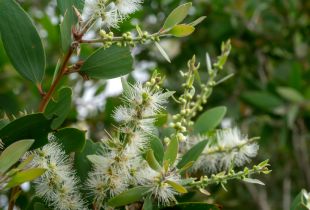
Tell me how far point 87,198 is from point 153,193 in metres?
0.21

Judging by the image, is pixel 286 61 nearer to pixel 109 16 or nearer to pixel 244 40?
pixel 244 40

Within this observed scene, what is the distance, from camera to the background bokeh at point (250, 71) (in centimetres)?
348

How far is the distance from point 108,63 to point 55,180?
36cm

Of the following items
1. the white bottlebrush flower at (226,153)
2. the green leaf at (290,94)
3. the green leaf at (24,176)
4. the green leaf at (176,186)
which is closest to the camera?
the green leaf at (24,176)

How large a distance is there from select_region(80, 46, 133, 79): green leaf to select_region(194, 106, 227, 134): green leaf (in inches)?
19.7

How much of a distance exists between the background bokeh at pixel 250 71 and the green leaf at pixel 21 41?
1672 mm

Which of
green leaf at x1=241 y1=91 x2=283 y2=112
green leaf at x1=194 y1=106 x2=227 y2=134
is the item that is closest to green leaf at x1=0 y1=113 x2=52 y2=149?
→ green leaf at x1=194 y1=106 x2=227 y2=134

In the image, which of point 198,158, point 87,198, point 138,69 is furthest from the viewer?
point 138,69

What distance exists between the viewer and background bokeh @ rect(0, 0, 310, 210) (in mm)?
3479

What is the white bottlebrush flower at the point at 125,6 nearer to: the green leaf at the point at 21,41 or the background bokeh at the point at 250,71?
the green leaf at the point at 21,41

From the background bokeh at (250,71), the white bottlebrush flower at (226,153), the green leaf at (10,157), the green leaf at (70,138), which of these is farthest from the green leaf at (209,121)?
the background bokeh at (250,71)

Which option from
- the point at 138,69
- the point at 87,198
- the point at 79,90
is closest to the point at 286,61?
the point at 138,69

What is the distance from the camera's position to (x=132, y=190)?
1.42 meters

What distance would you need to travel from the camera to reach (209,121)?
78.9 inches
